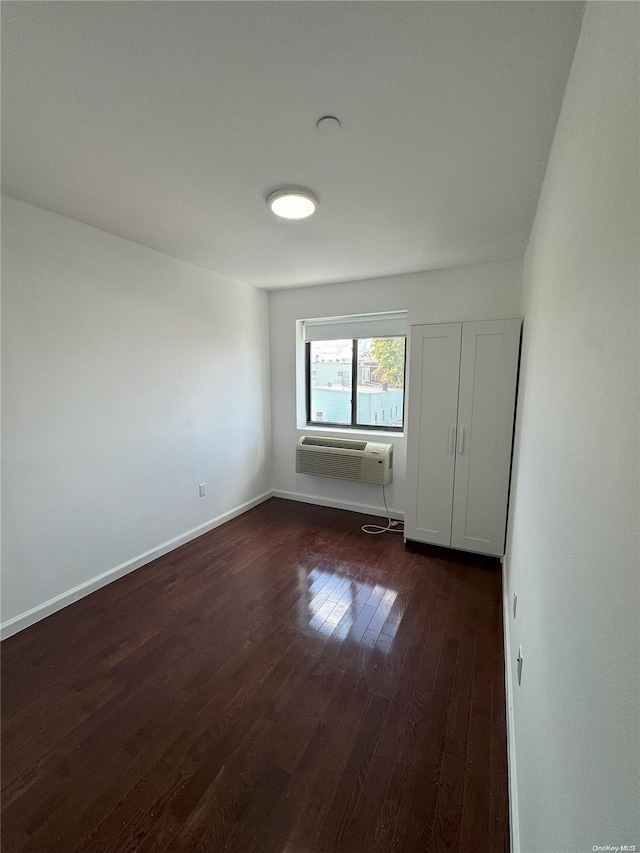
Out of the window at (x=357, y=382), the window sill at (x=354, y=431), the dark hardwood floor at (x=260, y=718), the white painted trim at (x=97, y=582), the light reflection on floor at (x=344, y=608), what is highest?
the window at (x=357, y=382)

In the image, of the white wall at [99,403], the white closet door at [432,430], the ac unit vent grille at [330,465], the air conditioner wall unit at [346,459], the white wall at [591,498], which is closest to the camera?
the white wall at [591,498]

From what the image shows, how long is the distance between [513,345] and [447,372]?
51cm

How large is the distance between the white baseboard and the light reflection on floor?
1.22 metres

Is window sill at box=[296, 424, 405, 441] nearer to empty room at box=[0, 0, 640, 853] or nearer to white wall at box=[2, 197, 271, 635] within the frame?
empty room at box=[0, 0, 640, 853]

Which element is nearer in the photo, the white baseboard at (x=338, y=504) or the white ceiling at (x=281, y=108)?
the white ceiling at (x=281, y=108)

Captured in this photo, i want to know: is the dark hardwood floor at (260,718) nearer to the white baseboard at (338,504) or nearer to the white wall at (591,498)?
the white wall at (591,498)

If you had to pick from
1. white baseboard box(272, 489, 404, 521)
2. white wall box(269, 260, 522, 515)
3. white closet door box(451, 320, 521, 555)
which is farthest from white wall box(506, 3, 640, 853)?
white baseboard box(272, 489, 404, 521)

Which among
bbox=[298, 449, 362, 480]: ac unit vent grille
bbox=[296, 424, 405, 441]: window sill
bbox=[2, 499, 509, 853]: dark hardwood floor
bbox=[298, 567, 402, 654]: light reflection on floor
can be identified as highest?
bbox=[296, 424, 405, 441]: window sill

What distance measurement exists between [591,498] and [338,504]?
3454 millimetres

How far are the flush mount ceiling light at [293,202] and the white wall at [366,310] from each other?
165 centimetres

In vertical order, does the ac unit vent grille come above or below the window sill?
below

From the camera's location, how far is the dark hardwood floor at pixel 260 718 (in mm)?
1179

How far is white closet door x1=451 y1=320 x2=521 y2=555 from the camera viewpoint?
2670 millimetres

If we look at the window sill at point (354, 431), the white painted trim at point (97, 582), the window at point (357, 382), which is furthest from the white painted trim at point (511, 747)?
the white painted trim at point (97, 582)
